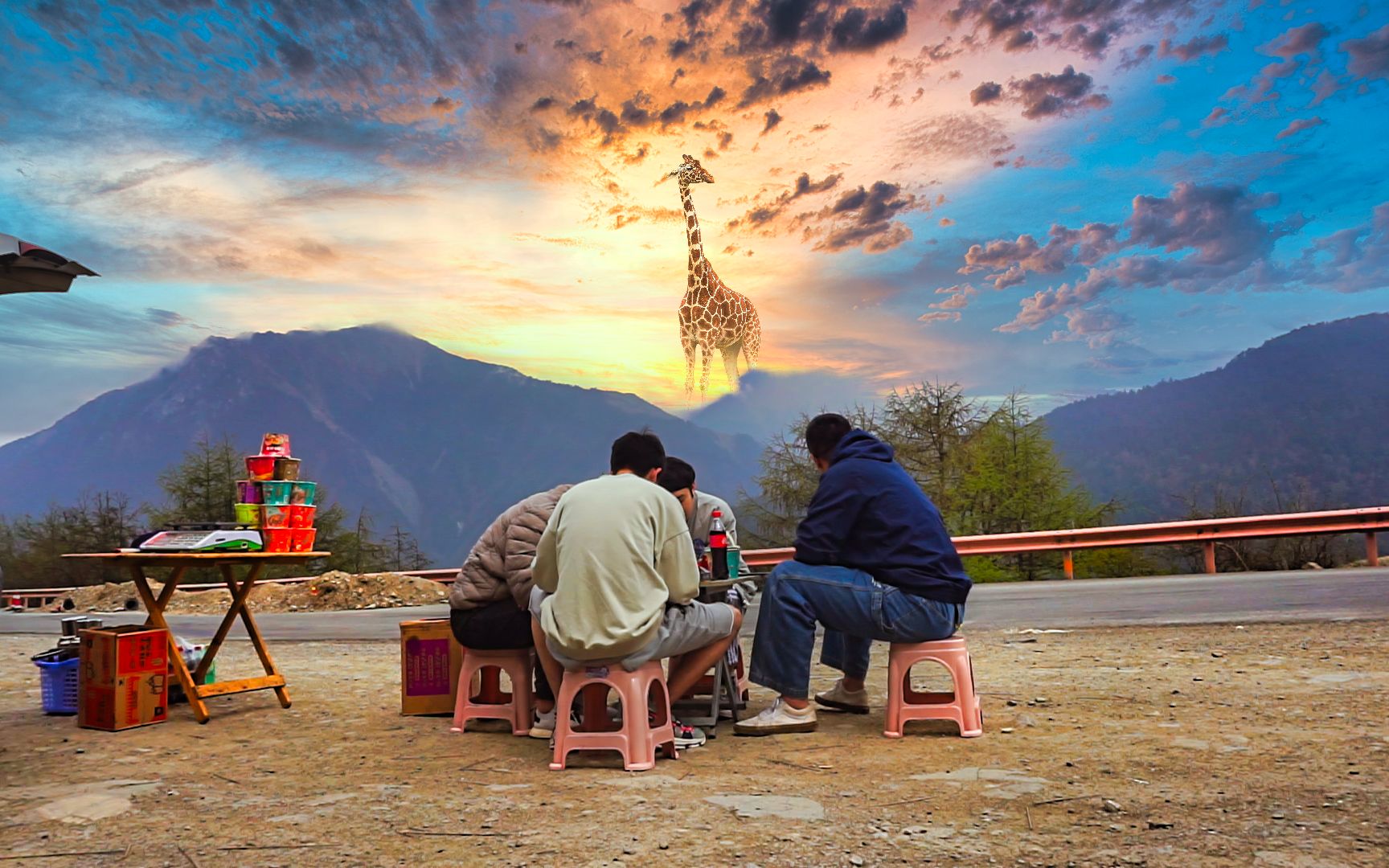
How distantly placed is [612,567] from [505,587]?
1152 mm

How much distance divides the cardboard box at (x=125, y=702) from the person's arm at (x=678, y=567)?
130 inches

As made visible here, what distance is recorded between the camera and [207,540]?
6051 mm

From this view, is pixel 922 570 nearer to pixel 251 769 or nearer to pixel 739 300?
pixel 251 769

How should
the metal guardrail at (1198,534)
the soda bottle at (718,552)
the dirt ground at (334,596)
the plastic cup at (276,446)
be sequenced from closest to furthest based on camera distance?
1. the soda bottle at (718,552)
2. the plastic cup at (276,446)
3. the metal guardrail at (1198,534)
4. the dirt ground at (334,596)

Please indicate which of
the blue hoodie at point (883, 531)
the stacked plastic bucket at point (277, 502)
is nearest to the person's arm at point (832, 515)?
the blue hoodie at point (883, 531)

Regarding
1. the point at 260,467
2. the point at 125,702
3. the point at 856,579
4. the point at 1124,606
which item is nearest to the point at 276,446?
the point at 260,467

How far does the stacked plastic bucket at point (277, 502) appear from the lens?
6305mm

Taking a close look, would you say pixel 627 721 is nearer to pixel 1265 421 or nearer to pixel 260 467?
pixel 260 467

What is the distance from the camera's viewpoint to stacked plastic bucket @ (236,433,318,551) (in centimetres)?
630

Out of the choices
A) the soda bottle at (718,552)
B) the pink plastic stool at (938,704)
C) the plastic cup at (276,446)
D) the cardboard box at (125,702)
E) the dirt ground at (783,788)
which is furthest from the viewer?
the plastic cup at (276,446)

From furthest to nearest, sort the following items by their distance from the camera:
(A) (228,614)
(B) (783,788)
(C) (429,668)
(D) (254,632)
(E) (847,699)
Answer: (D) (254,632)
(A) (228,614)
(C) (429,668)
(E) (847,699)
(B) (783,788)

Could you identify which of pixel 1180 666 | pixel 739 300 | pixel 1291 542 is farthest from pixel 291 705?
pixel 739 300

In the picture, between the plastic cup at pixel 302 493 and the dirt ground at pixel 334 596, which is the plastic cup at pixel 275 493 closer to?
the plastic cup at pixel 302 493

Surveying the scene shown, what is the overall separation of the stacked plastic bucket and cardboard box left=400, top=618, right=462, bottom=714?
0.89m
